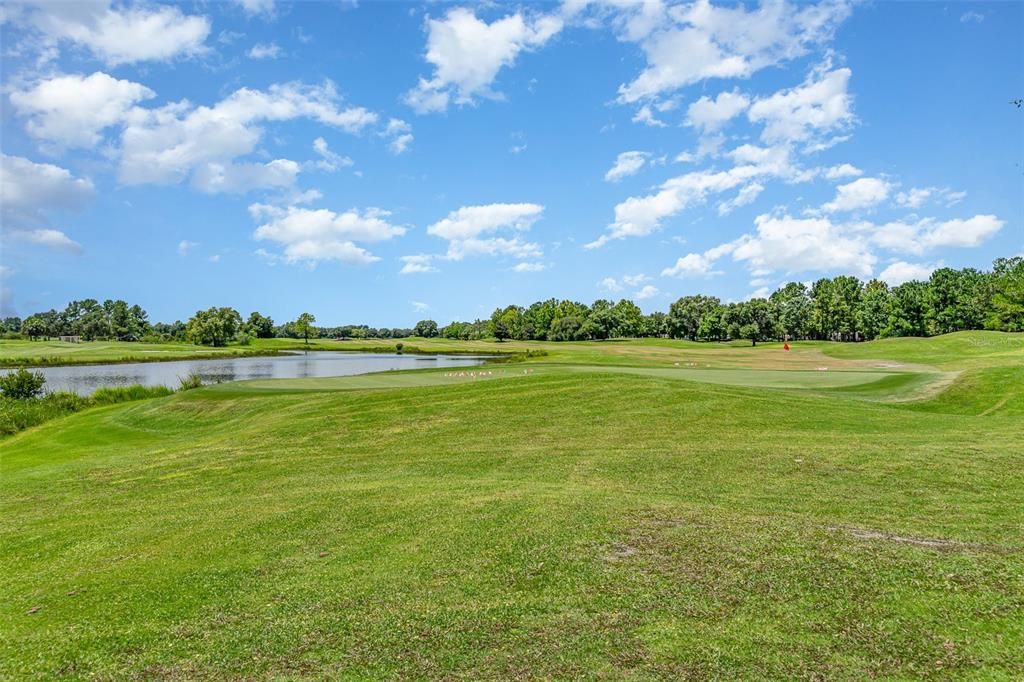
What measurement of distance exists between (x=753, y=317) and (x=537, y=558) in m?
133

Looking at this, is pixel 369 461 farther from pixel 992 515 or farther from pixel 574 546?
pixel 992 515

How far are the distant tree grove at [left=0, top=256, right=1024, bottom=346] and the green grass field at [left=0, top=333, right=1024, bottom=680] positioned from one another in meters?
101

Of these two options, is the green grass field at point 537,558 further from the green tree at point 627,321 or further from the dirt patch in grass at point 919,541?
the green tree at point 627,321

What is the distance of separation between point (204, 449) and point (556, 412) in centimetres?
1215

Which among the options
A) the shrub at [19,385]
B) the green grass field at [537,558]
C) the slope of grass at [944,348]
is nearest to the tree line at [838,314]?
the slope of grass at [944,348]

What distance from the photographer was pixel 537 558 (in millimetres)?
7664

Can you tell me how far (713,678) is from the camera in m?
4.88

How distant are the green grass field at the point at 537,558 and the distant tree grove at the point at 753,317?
10133 cm

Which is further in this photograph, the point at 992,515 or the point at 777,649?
the point at 992,515

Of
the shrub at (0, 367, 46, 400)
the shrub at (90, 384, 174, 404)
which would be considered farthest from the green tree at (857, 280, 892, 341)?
the shrub at (0, 367, 46, 400)

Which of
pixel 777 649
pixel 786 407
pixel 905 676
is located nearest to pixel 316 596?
pixel 777 649

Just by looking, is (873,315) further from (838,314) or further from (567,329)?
(567,329)

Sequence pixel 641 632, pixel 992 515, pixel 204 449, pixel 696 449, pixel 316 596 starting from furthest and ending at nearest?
pixel 204 449, pixel 696 449, pixel 992 515, pixel 316 596, pixel 641 632

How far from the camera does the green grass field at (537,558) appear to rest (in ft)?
17.8
